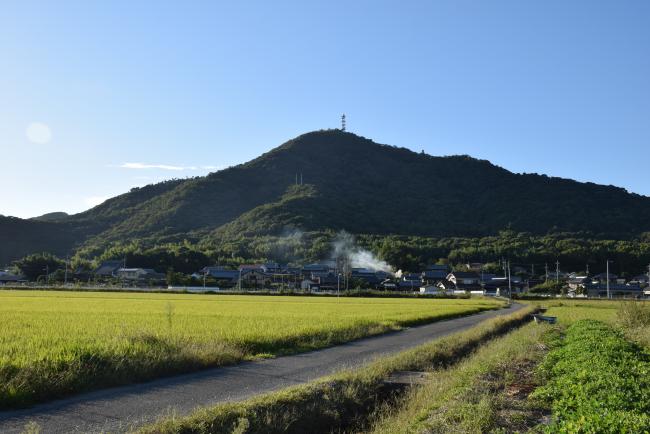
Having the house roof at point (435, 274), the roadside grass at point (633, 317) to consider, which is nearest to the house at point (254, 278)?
the house roof at point (435, 274)

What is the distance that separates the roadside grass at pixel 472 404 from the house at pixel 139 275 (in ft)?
276

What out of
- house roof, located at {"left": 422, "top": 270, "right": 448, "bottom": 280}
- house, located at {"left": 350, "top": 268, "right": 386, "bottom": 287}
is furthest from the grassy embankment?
house roof, located at {"left": 422, "top": 270, "right": 448, "bottom": 280}

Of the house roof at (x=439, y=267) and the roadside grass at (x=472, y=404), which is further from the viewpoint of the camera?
the house roof at (x=439, y=267)

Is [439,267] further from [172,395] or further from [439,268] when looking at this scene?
[172,395]

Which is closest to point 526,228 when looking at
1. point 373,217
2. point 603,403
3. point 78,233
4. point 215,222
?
point 373,217

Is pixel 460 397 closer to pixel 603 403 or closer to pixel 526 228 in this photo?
pixel 603 403

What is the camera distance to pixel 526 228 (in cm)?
12325

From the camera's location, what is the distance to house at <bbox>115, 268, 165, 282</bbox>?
91.8 metres

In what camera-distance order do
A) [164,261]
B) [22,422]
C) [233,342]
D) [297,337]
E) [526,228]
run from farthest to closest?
Result: [526,228]
[164,261]
[297,337]
[233,342]
[22,422]

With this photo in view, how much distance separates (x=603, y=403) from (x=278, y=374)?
6971 millimetres

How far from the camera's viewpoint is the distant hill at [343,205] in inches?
4803

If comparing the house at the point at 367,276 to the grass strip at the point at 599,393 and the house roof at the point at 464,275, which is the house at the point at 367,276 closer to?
the house roof at the point at 464,275

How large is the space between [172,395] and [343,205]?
422 ft

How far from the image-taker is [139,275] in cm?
9350
